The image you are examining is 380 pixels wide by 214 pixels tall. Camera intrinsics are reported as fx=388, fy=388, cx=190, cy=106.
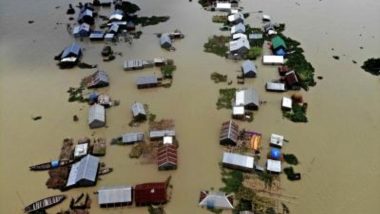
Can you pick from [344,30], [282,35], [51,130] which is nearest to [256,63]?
[282,35]

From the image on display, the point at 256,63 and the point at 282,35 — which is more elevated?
the point at 282,35

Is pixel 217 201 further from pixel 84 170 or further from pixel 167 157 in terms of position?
pixel 84 170

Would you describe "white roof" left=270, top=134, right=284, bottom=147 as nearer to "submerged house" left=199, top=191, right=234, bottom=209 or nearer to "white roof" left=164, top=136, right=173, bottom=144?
"submerged house" left=199, top=191, right=234, bottom=209

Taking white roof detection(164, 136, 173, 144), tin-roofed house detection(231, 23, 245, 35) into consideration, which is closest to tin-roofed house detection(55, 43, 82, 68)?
white roof detection(164, 136, 173, 144)

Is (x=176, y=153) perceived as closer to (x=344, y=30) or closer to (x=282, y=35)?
(x=282, y=35)

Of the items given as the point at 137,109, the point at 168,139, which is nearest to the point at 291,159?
the point at 168,139

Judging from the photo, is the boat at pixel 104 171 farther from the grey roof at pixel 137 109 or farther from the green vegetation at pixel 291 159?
the green vegetation at pixel 291 159

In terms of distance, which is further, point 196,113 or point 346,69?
point 346,69
